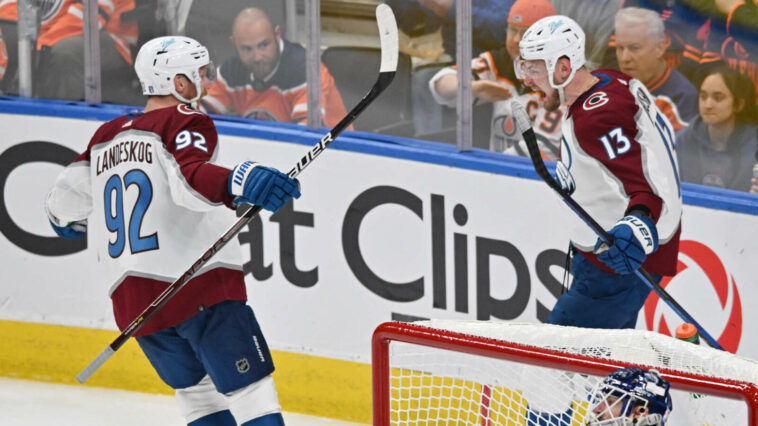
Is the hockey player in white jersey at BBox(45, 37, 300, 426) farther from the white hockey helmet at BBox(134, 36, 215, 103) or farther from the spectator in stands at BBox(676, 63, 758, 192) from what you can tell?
the spectator in stands at BBox(676, 63, 758, 192)

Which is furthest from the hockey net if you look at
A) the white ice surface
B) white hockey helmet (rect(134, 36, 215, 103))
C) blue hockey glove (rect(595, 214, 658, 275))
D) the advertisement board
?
the white ice surface

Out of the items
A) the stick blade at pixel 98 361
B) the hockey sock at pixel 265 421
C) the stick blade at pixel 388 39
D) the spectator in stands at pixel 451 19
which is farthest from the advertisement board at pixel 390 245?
the stick blade at pixel 98 361

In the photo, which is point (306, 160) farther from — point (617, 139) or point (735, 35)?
point (735, 35)

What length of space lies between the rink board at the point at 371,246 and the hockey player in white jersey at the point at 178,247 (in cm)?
85

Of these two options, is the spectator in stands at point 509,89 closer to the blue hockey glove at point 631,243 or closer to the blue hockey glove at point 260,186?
the blue hockey glove at point 631,243

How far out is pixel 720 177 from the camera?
3.74 metres

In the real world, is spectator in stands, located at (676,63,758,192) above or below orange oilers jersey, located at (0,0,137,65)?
below

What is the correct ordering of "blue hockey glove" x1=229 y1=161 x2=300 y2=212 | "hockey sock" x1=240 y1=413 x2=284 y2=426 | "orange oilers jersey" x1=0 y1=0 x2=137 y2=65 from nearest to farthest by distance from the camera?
"blue hockey glove" x1=229 y1=161 x2=300 y2=212, "hockey sock" x1=240 y1=413 x2=284 y2=426, "orange oilers jersey" x1=0 y1=0 x2=137 y2=65

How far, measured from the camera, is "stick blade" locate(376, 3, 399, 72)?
337cm

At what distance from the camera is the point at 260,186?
310cm

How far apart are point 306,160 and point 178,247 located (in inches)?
15.1

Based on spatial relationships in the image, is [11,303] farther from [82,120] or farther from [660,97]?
[660,97]

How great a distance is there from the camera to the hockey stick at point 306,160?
10.8 ft

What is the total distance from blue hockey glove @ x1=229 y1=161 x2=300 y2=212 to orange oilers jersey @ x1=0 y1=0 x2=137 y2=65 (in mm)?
1742
